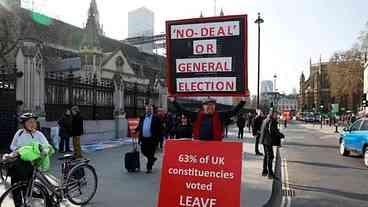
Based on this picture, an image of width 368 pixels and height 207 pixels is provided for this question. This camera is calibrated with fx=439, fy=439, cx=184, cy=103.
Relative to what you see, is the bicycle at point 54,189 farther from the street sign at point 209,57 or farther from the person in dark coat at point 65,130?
the person in dark coat at point 65,130

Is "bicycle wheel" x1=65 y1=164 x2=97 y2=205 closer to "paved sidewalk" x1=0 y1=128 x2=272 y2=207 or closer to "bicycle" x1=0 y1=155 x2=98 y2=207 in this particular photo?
"bicycle" x1=0 y1=155 x2=98 y2=207

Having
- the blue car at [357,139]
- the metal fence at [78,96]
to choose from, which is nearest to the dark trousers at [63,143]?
the metal fence at [78,96]

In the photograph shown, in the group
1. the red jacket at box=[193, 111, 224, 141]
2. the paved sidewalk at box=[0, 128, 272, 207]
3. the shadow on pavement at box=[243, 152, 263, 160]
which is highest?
the red jacket at box=[193, 111, 224, 141]

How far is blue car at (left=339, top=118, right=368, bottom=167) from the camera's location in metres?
14.5

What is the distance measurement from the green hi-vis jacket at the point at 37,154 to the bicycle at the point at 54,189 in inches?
3.3

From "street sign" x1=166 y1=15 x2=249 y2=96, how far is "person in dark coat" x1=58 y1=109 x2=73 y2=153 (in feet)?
35.2

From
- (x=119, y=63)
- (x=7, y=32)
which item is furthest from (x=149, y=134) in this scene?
(x=119, y=63)

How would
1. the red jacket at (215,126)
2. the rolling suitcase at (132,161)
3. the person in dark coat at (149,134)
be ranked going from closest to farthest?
the red jacket at (215,126)
the person in dark coat at (149,134)
the rolling suitcase at (132,161)

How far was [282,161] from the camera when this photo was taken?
1495 cm

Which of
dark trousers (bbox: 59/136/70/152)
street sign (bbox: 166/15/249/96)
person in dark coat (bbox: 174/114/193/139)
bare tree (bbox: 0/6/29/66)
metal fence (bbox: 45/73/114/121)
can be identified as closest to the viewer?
street sign (bbox: 166/15/249/96)

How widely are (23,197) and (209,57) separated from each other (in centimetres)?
331

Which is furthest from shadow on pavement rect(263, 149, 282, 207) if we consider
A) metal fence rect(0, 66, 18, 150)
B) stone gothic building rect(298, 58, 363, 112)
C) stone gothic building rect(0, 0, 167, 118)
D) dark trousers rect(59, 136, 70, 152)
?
stone gothic building rect(298, 58, 363, 112)

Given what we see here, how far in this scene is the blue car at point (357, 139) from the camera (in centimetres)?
1449

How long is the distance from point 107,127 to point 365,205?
15.8 meters
